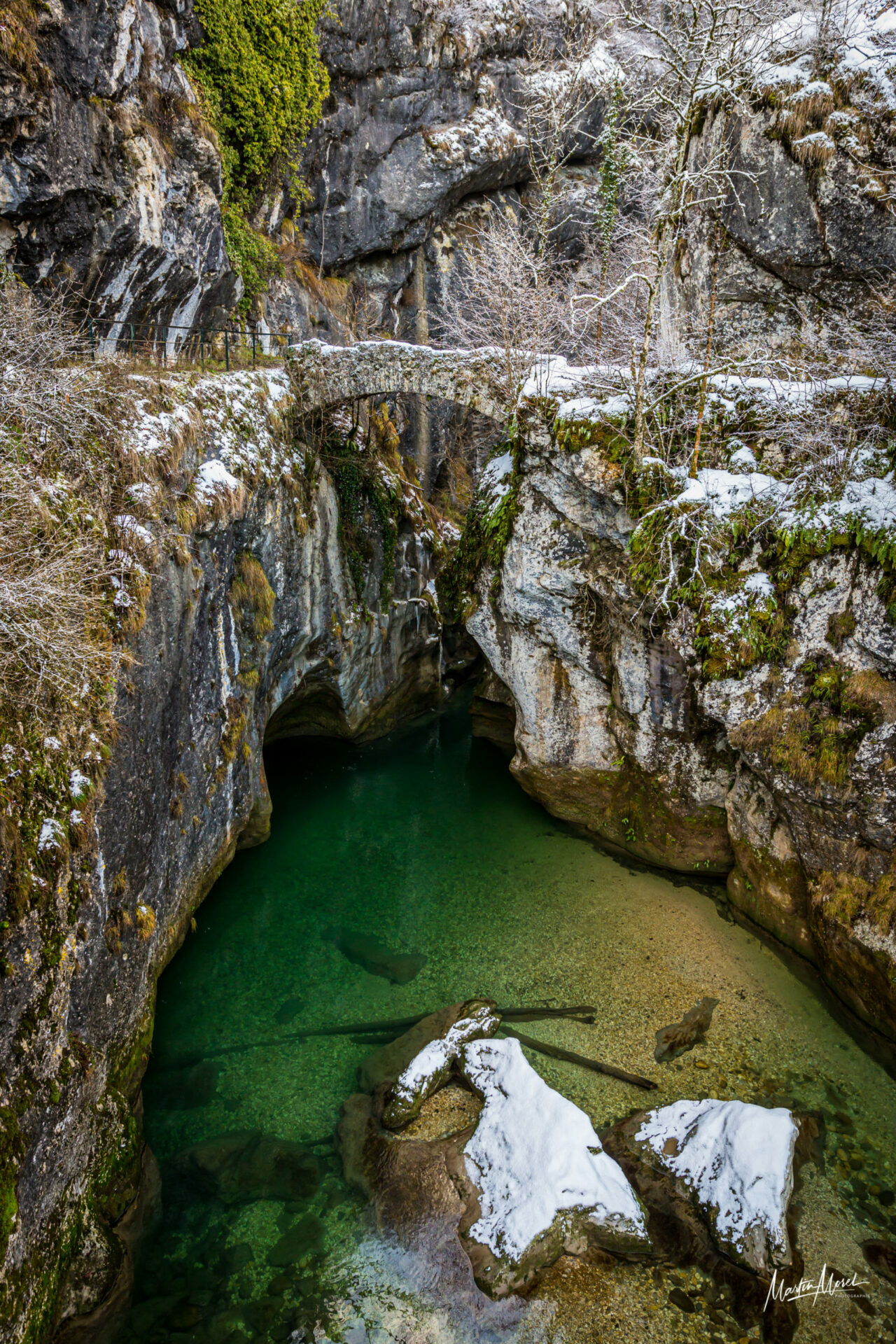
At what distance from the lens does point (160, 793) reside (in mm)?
6703

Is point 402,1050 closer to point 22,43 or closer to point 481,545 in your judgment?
point 481,545

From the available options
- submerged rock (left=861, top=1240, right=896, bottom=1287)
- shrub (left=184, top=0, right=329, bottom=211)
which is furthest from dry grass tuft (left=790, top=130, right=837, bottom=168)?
submerged rock (left=861, top=1240, right=896, bottom=1287)

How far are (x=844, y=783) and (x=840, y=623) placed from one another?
1.67 m

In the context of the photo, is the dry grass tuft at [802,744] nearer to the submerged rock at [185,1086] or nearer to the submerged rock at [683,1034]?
the submerged rock at [683,1034]

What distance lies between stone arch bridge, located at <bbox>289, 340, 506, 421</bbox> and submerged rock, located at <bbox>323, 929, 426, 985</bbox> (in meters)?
7.98

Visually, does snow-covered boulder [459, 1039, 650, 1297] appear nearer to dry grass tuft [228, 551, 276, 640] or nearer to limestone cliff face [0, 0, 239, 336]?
dry grass tuft [228, 551, 276, 640]

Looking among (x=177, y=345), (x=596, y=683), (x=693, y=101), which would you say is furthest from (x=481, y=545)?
(x=177, y=345)

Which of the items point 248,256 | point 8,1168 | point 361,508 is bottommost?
point 8,1168

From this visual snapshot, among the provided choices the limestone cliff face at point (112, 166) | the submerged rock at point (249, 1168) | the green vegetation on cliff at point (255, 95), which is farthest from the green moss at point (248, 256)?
the submerged rock at point (249, 1168)

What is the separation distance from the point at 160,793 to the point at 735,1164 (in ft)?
19.3

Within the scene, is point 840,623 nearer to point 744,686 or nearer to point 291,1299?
point 744,686

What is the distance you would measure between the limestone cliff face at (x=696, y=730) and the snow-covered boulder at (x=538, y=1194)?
3.48 metres

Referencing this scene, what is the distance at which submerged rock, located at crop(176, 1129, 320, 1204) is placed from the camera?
5754mm

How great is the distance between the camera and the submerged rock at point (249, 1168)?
5754 millimetres
